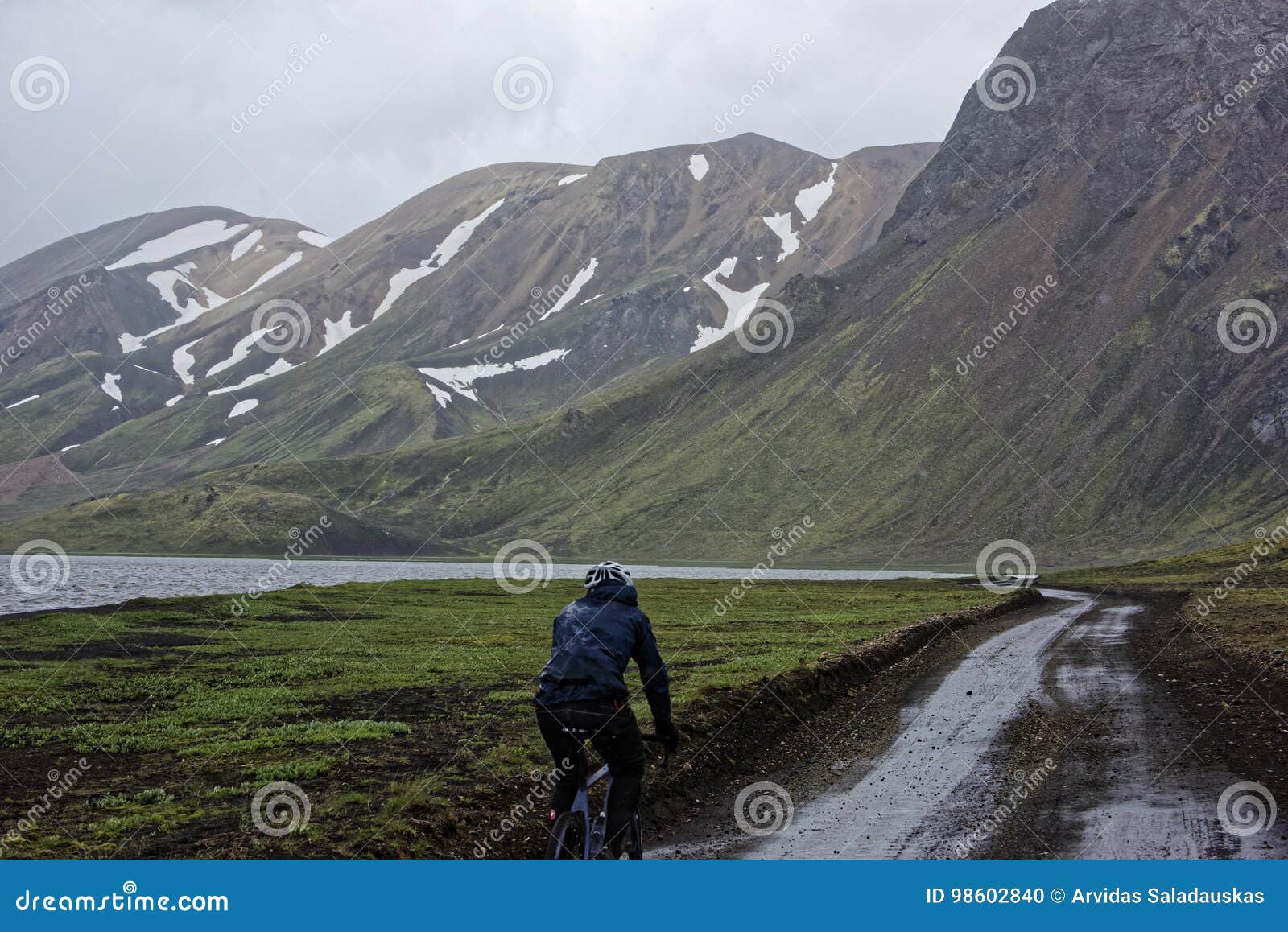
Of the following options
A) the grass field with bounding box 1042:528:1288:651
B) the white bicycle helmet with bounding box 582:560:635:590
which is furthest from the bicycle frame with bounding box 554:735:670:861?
the grass field with bounding box 1042:528:1288:651

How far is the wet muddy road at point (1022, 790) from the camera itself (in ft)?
49.8

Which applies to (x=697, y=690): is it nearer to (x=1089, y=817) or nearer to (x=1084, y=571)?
(x=1089, y=817)

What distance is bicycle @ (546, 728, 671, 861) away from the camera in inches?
483

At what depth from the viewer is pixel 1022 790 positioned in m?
18.8

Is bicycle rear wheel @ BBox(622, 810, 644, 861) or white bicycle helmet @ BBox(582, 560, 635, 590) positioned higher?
white bicycle helmet @ BBox(582, 560, 635, 590)

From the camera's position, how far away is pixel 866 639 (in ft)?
157

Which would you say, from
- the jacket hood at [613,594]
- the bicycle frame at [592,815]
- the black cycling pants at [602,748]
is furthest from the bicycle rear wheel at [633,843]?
the jacket hood at [613,594]

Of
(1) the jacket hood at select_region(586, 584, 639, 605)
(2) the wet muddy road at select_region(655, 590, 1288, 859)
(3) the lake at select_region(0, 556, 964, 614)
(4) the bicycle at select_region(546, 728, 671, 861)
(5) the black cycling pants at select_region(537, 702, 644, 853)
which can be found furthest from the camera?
(3) the lake at select_region(0, 556, 964, 614)

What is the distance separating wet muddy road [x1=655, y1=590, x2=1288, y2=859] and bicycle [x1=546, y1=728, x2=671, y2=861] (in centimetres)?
269

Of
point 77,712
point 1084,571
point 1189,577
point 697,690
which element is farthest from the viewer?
Answer: point 1084,571

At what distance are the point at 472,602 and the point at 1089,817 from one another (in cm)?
8455

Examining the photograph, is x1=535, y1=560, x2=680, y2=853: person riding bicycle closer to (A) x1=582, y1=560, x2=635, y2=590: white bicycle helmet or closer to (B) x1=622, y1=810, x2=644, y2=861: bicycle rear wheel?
(A) x1=582, y1=560, x2=635, y2=590: white bicycle helmet

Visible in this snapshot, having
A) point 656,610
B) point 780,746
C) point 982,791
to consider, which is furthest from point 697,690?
point 656,610

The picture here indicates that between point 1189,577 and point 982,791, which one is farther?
point 1189,577
